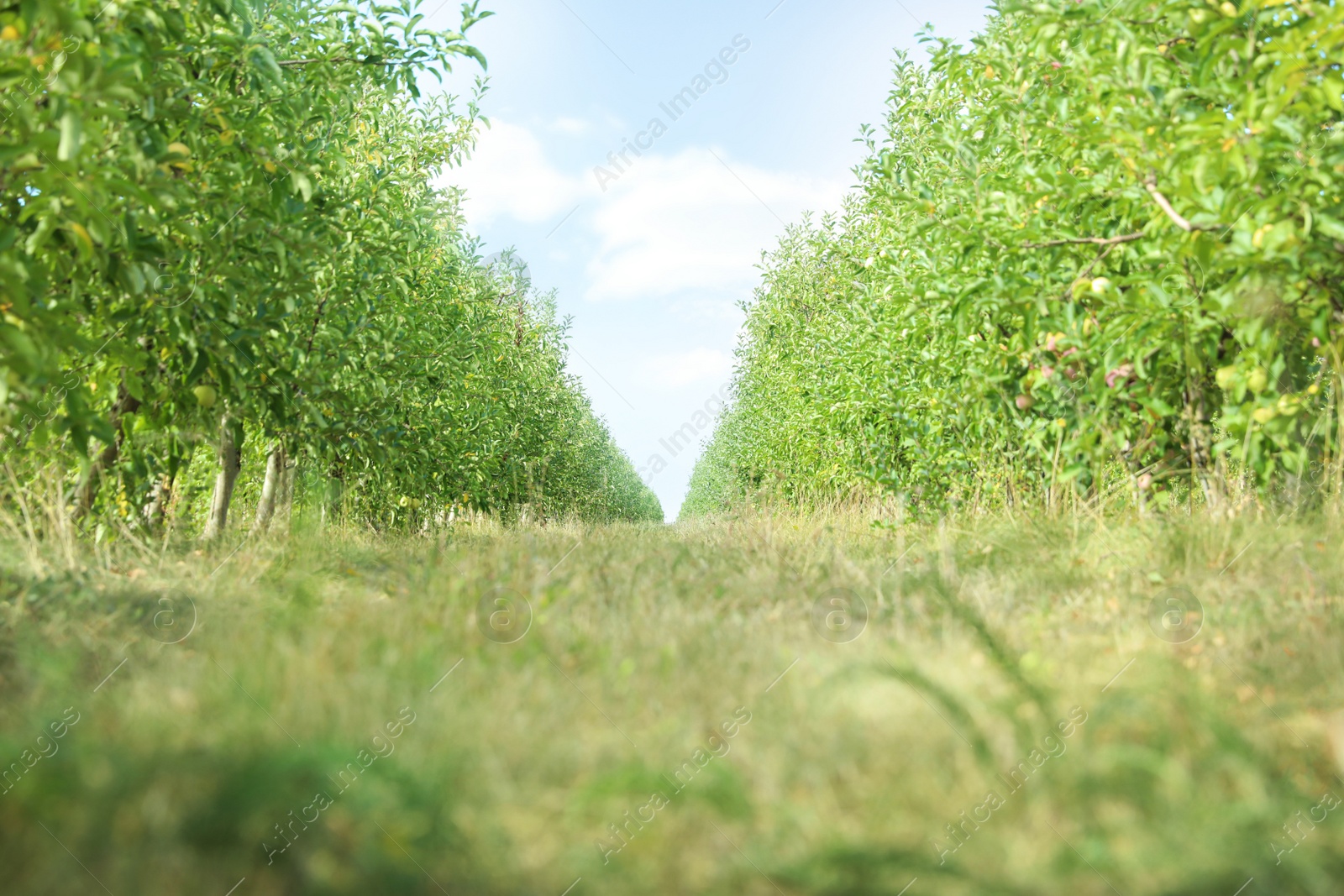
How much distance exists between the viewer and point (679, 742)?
6.38ft

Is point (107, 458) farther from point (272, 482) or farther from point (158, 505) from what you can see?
point (272, 482)

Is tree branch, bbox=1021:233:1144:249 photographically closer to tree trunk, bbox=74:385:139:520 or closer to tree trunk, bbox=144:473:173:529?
tree trunk, bbox=74:385:139:520

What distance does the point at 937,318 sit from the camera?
227 inches

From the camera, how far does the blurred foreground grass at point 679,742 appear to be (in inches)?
59.6

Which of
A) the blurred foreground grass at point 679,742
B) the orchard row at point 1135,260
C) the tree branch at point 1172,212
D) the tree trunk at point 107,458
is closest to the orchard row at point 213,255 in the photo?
the tree trunk at point 107,458

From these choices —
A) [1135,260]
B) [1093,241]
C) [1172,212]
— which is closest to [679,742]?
[1172,212]

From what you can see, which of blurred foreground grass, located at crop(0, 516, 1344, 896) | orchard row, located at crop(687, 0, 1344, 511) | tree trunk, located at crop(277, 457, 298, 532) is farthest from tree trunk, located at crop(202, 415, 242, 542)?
orchard row, located at crop(687, 0, 1344, 511)

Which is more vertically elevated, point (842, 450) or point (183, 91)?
point (183, 91)

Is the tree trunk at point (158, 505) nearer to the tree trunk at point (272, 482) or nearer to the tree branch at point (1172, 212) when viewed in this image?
the tree trunk at point (272, 482)

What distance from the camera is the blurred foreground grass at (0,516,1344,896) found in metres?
1.51

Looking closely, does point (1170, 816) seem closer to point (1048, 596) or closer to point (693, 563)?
point (1048, 596)

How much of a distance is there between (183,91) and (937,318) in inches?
188

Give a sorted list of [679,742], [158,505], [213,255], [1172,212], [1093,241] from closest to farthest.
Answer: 1. [679,742]
2. [1172,212]
3. [213,255]
4. [1093,241]
5. [158,505]

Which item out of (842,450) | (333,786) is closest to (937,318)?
(842,450)
